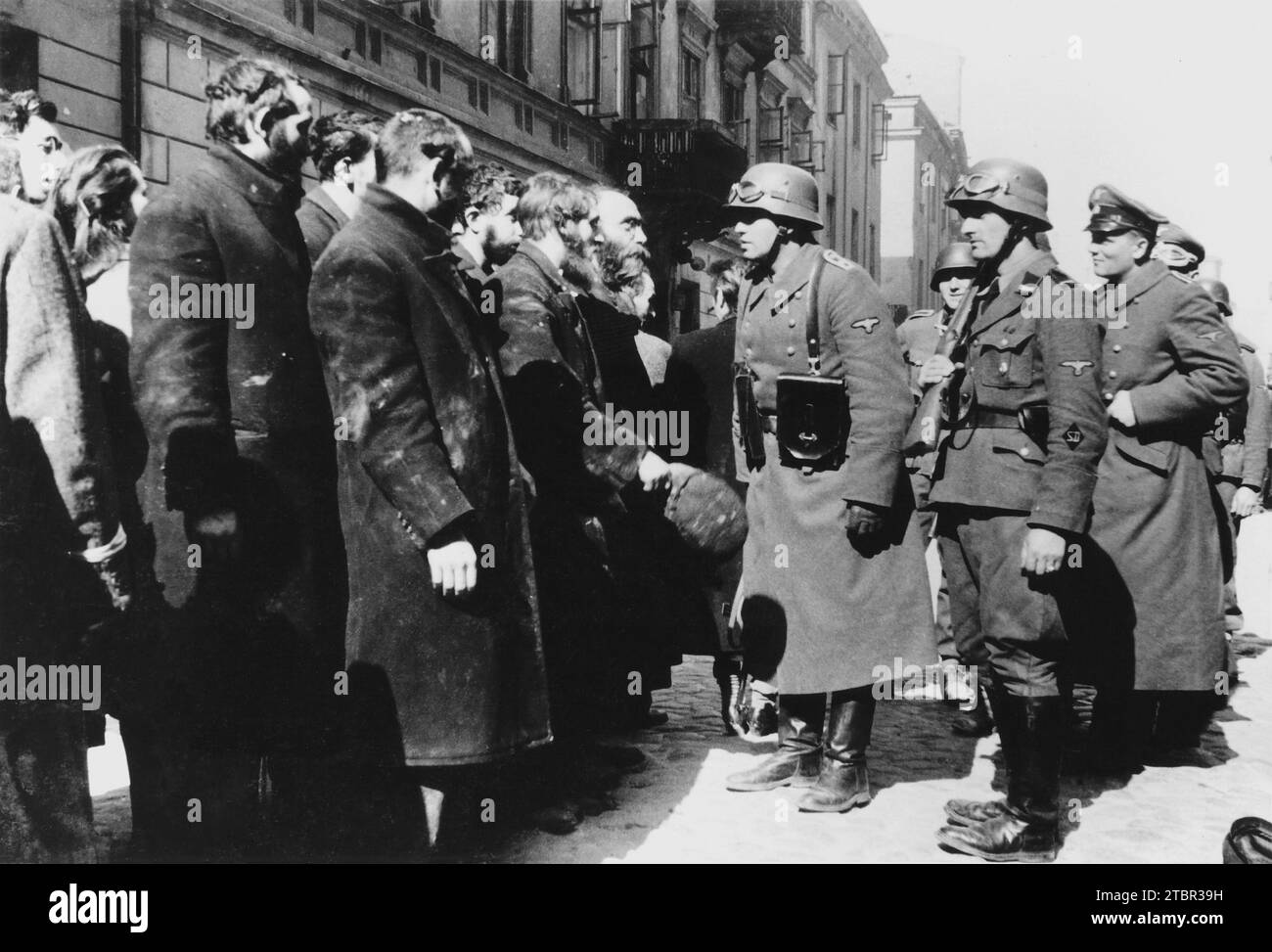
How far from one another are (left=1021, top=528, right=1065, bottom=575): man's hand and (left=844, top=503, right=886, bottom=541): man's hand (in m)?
0.59

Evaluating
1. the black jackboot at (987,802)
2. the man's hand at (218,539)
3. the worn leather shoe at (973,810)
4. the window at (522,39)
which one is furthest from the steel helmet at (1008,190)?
the window at (522,39)

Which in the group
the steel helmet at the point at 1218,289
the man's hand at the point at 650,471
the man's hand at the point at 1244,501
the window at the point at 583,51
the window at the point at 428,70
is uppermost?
the window at the point at 583,51

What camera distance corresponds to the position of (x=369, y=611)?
3.31 m

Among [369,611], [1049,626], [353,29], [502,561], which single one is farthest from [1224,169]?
[353,29]

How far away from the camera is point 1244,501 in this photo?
6797 millimetres

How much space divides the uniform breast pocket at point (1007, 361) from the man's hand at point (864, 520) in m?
0.55

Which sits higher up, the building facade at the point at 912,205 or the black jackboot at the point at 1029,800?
the building facade at the point at 912,205

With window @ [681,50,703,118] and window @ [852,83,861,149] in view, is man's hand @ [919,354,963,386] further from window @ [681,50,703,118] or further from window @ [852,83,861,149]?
window @ [852,83,861,149]

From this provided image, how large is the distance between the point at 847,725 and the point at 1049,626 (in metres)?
0.87

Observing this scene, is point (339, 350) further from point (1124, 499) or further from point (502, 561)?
point (1124, 499)

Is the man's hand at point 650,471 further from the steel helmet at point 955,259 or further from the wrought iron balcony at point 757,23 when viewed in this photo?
the wrought iron balcony at point 757,23

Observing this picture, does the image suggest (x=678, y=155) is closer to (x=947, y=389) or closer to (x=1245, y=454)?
(x=1245, y=454)

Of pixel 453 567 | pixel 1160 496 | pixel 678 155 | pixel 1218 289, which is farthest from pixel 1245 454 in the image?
pixel 678 155

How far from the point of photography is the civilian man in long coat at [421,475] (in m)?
3.21
